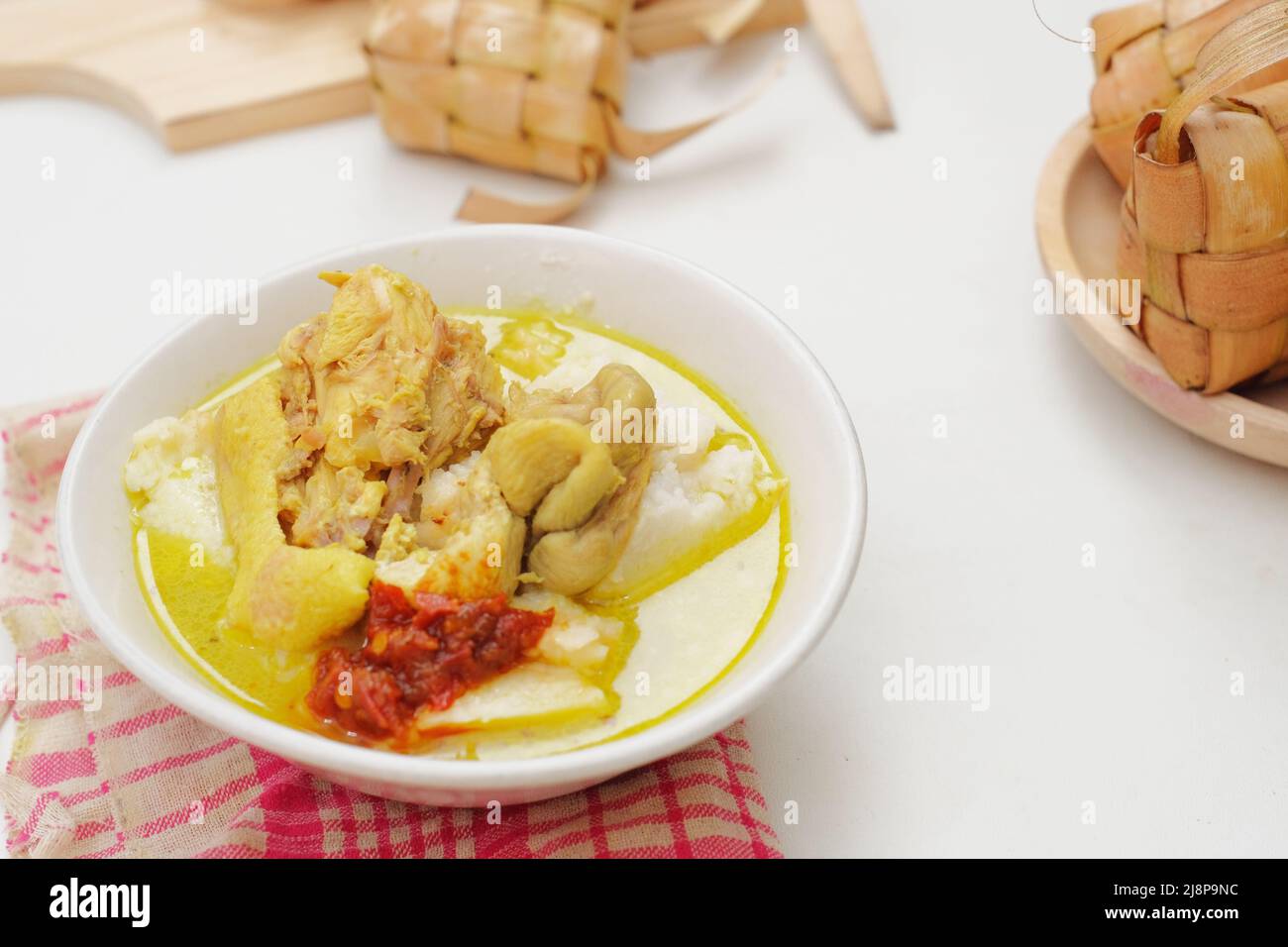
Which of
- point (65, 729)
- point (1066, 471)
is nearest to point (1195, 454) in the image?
point (1066, 471)

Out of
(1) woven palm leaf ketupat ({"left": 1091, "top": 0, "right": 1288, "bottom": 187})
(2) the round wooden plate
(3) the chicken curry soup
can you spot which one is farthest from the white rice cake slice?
(1) woven palm leaf ketupat ({"left": 1091, "top": 0, "right": 1288, "bottom": 187})

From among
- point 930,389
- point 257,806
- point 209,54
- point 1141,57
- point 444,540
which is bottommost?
point 257,806

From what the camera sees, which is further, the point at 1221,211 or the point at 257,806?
the point at 1221,211

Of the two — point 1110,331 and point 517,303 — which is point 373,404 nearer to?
point 517,303

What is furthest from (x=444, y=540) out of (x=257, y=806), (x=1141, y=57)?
(x=1141, y=57)

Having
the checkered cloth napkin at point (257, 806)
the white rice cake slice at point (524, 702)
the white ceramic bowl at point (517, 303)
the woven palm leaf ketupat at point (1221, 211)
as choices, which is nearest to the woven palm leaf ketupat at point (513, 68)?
the white ceramic bowl at point (517, 303)

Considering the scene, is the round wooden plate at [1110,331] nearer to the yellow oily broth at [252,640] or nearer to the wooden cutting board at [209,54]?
the yellow oily broth at [252,640]
